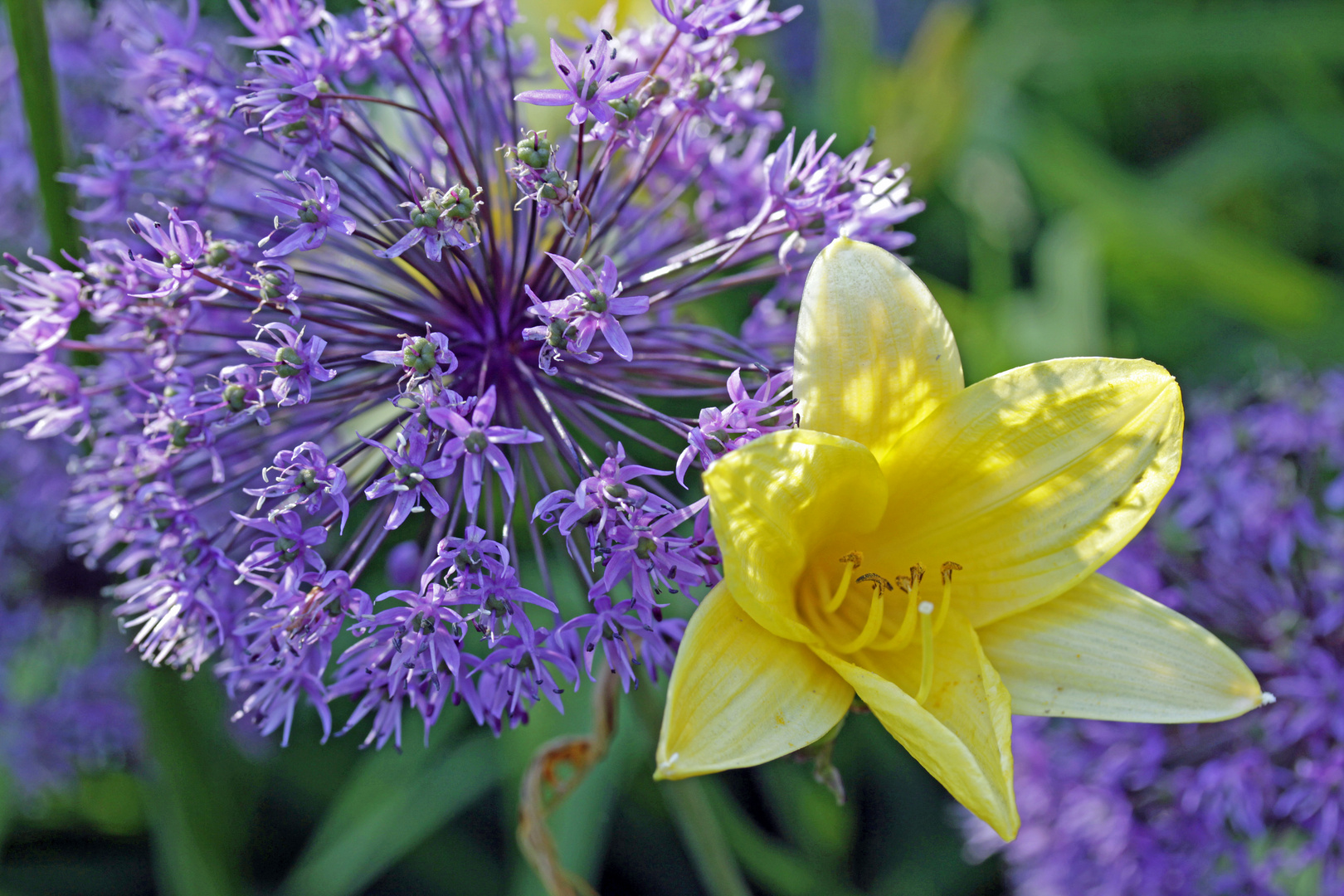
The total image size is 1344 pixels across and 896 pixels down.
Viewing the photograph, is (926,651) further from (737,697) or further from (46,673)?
(46,673)

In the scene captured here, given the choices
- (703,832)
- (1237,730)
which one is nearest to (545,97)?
(703,832)

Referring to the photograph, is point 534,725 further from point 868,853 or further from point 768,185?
point 768,185

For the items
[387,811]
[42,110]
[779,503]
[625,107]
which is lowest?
[387,811]

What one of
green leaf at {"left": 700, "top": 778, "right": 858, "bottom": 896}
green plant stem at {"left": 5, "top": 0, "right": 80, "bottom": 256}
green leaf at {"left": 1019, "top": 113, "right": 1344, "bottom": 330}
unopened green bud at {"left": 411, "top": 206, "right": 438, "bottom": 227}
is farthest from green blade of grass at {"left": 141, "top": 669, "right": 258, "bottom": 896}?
green leaf at {"left": 1019, "top": 113, "right": 1344, "bottom": 330}

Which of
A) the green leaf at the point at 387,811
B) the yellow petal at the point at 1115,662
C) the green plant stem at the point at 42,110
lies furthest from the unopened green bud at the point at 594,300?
the green leaf at the point at 387,811

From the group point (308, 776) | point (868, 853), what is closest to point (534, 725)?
point (308, 776)

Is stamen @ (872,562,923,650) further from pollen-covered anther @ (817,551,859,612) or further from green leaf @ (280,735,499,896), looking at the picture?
green leaf @ (280,735,499,896)
